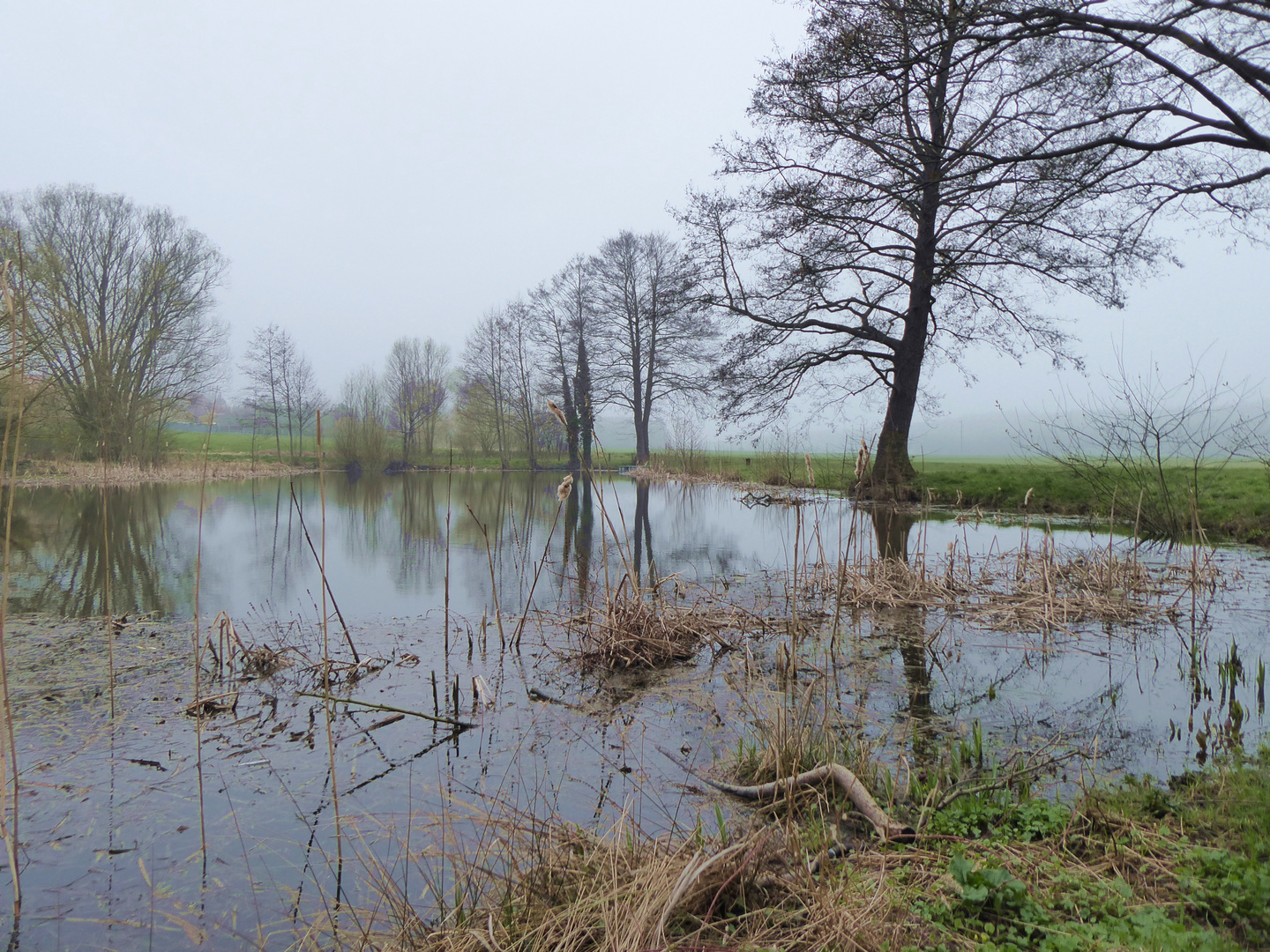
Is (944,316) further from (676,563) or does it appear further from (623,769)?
(623,769)

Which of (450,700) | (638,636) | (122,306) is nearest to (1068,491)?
(638,636)

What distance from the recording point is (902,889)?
75.4 inches

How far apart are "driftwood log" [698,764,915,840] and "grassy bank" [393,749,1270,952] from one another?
5cm

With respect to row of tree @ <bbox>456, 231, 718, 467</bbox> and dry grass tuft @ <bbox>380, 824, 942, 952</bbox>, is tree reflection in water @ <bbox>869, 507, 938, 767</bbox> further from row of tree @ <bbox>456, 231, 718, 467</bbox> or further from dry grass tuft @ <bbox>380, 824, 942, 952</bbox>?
row of tree @ <bbox>456, 231, 718, 467</bbox>

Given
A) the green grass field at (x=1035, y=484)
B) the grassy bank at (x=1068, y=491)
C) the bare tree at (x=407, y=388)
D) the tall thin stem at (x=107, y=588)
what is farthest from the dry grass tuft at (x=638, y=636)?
the bare tree at (x=407, y=388)

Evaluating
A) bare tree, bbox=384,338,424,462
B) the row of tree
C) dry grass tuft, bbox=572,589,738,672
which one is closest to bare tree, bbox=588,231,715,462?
the row of tree

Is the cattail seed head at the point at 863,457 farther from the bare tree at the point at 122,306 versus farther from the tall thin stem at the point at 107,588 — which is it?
the bare tree at the point at 122,306

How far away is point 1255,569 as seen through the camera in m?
7.03

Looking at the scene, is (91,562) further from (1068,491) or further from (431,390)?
(431,390)

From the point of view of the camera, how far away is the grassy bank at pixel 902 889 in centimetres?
167

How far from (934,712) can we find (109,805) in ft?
12.0

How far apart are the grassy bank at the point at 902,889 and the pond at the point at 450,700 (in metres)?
0.24

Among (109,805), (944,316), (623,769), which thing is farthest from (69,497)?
(944,316)

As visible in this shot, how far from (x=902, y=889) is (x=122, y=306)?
29213 mm
